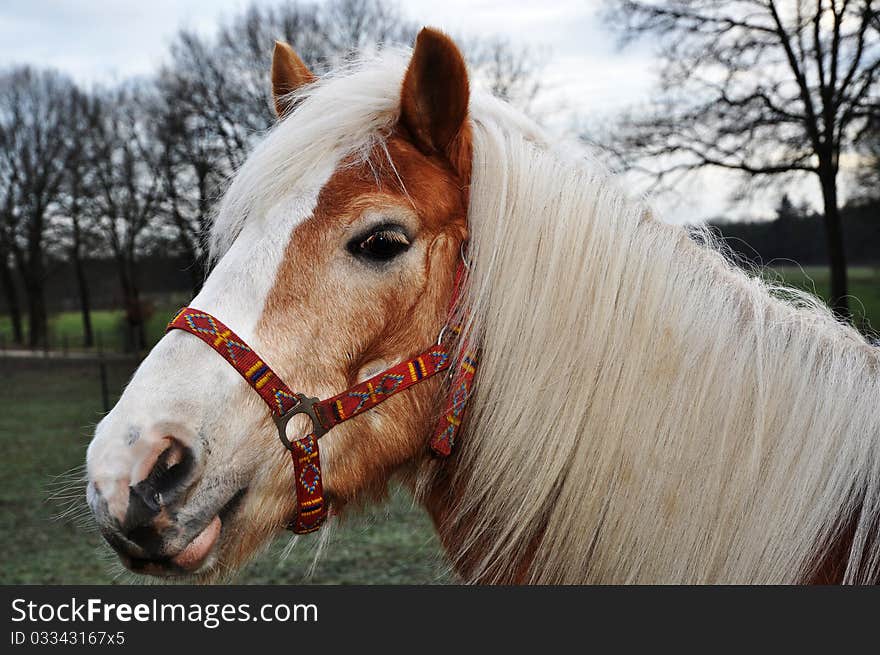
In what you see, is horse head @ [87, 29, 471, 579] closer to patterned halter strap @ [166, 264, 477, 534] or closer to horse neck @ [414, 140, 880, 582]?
patterned halter strap @ [166, 264, 477, 534]

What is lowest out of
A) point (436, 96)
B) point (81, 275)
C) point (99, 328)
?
point (99, 328)

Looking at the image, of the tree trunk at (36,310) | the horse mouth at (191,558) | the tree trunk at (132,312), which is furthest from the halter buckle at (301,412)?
the tree trunk at (36,310)

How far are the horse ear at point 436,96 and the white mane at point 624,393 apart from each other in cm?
10

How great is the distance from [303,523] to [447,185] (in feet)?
3.53

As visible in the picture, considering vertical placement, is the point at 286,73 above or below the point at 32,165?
above

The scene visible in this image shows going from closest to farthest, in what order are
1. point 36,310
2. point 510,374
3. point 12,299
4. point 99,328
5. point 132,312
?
1. point 510,374
2. point 132,312
3. point 36,310
4. point 99,328
5. point 12,299

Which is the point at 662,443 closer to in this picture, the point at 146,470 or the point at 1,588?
the point at 146,470

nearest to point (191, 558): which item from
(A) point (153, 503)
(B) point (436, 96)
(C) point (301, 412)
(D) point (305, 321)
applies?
(A) point (153, 503)

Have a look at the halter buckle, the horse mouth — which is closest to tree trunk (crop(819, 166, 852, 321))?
the halter buckle

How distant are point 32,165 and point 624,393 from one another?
1869 inches

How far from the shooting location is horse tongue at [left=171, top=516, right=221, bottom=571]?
1689mm

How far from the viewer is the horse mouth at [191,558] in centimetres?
168

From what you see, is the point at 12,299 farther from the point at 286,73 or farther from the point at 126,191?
the point at 286,73

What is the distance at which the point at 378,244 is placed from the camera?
1880mm
